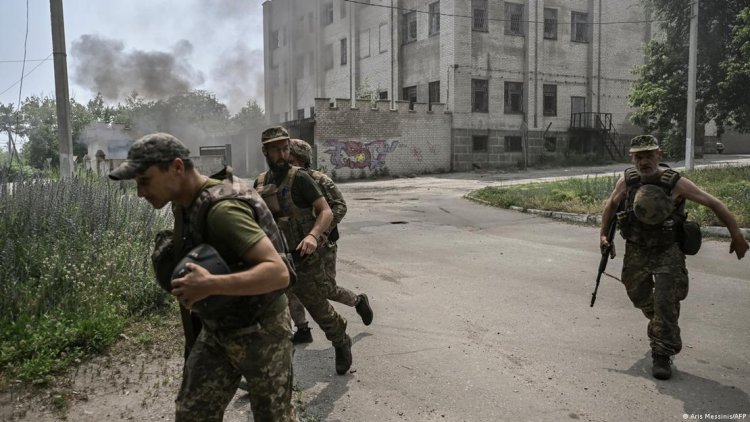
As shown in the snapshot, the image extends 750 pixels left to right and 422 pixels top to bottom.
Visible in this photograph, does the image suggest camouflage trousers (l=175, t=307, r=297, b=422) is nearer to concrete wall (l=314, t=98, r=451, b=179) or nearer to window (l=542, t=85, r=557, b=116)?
concrete wall (l=314, t=98, r=451, b=179)

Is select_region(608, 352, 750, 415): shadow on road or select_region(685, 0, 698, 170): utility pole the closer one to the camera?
select_region(608, 352, 750, 415): shadow on road


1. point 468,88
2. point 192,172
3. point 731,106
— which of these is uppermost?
point 468,88

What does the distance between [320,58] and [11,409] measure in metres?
37.9

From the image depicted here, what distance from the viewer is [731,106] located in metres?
19.5

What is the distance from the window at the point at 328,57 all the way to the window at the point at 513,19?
13.1 meters

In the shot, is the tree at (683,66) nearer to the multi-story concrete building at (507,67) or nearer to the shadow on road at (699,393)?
the multi-story concrete building at (507,67)

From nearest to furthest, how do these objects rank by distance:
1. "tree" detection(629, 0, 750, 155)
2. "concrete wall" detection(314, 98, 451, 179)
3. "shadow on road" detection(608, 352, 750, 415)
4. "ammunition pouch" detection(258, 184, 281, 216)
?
"shadow on road" detection(608, 352, 750, 415)
"ammunition pouch" detection(258, 184, 281, 216)
"tree" detection(629, 0, 750, 155)
"concrete wall" detection(314, 98, 451, 179)

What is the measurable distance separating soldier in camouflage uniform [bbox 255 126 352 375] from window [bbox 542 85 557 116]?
28.9 meters

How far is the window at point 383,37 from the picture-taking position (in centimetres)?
3209

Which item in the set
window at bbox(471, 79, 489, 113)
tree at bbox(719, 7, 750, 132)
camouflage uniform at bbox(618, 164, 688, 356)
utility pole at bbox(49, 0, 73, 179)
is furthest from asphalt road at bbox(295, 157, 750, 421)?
window at bbox(471, 79, 489, 113)

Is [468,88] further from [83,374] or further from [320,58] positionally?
[83,374]

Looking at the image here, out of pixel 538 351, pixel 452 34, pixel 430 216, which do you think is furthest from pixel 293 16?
pixel 538 351

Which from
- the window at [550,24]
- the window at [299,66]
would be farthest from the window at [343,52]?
the window at [550,24]

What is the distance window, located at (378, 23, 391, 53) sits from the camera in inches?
1264
